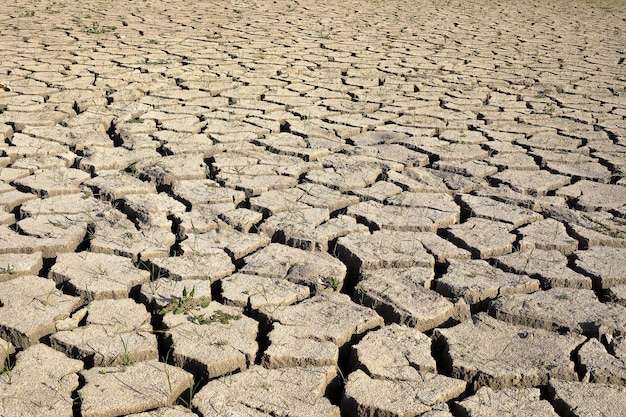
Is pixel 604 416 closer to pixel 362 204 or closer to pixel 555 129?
pixel 362 204

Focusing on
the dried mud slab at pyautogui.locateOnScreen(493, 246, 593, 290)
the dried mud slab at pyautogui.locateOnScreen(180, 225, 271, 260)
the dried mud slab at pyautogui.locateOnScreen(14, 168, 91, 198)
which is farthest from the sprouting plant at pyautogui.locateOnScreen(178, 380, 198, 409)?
the dried mud slab at pyautogui.locateOnScreen(14, 168, 91, 198)

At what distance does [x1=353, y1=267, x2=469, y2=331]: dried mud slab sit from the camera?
7.52 ft

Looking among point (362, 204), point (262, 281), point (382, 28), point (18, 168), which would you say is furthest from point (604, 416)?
point (382, 28)

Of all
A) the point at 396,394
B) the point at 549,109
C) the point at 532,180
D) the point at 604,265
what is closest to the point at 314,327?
the point at 396,394

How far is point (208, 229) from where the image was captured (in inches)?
113

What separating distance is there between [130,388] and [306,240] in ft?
3.38

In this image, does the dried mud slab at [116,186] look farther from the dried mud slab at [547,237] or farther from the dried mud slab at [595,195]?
the dried mud slab at [595,195]

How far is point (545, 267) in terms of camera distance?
264 centimetres

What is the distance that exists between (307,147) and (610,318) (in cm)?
195

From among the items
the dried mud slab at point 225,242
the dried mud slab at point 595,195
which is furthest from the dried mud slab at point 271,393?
the dried mud slab at point 595,195

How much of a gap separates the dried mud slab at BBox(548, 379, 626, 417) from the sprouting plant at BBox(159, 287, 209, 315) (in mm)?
985

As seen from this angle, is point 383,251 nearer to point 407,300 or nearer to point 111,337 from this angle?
point 407,300

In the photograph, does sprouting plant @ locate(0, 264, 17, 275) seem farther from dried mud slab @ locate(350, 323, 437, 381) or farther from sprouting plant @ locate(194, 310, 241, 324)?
dried mud slab @ locate(350, 323, 437, 381)

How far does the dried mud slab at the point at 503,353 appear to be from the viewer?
6.58 feet
